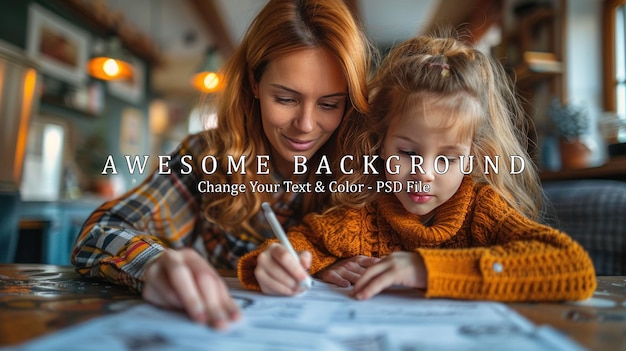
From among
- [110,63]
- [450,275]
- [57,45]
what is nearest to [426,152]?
[450,275]

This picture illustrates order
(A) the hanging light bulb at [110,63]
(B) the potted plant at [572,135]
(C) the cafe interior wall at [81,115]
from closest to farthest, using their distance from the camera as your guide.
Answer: (B) the potted plant at [572,135] → (C) the cafe interior wall at [81,115] → (A) the hanging light bulb at [110,63]

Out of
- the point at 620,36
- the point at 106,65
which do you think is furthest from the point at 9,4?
the point at 620,36

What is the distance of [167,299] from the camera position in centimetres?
55

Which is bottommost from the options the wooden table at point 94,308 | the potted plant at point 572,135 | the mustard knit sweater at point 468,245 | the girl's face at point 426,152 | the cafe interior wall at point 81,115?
the wooden table at point 94,308

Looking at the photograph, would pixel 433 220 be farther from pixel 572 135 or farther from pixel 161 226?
pixel 572 135

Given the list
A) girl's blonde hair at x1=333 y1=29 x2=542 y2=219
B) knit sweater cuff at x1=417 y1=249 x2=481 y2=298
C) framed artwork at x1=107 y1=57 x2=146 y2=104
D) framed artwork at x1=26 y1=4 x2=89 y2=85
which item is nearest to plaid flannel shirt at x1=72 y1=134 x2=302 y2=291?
girl's blonde hair at x1=333 y1=29 x2=542 y2=219

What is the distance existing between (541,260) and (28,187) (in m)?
3.21

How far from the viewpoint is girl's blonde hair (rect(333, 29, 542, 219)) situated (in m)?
0.80

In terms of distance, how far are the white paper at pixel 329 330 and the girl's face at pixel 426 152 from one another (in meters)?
0.23

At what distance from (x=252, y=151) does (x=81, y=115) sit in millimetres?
3156

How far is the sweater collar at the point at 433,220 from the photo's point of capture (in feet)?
2.57

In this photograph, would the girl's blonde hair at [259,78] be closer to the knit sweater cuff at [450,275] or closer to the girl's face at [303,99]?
the girl's face at [303,99]

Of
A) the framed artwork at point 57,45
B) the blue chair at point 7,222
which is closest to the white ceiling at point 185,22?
the framed artwork at point 57,45

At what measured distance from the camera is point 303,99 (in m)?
0.92
